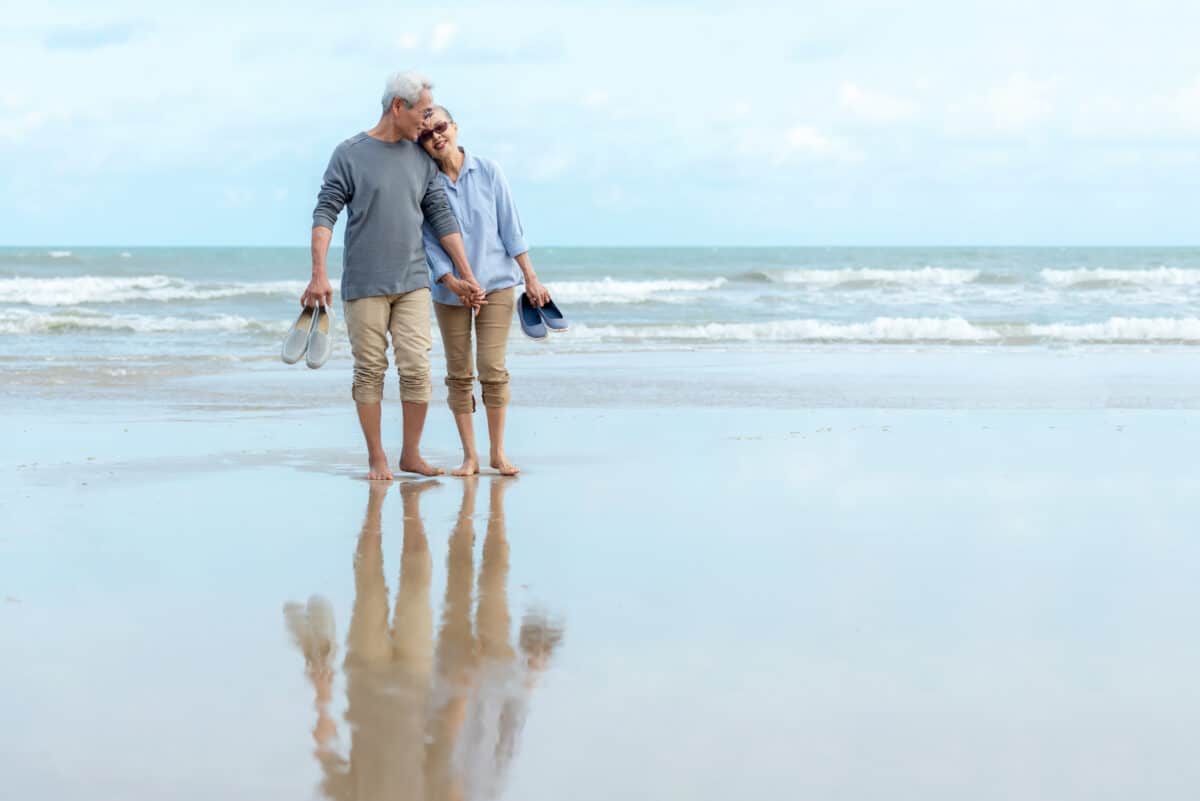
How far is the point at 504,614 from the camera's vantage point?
355 cm

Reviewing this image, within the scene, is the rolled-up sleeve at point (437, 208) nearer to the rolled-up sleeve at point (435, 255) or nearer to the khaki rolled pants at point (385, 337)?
the rolled-up sleeve at point (435, 255)

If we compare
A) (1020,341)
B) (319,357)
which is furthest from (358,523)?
(1020,341)

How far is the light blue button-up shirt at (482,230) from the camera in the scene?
5.89 meters

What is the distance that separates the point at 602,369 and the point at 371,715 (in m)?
9.51

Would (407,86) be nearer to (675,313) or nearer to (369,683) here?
(369,683)

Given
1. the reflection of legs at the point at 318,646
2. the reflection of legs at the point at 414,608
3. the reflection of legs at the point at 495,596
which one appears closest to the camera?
the reflection of legs at the point at 318,646

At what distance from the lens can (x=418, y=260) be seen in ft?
18.8

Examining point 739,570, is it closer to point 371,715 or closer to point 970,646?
point 970,646

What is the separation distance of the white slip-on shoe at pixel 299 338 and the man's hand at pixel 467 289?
56 centimetres

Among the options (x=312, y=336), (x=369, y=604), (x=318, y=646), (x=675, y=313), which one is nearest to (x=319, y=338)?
(x=312, y=336)

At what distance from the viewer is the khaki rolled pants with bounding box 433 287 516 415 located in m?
5.99

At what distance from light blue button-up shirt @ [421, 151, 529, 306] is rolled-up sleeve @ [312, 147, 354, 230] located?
0.37 m

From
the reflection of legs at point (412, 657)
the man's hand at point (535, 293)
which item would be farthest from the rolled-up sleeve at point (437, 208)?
the reflection of legs at point (412, 657)

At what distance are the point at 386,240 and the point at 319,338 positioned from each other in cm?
48
